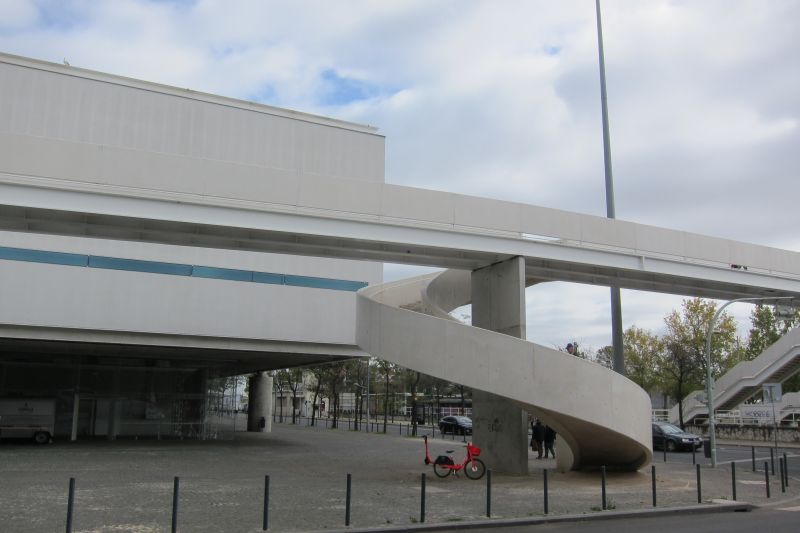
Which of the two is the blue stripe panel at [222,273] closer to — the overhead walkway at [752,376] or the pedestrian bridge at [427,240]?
the pedestrian bridge at [427,240]

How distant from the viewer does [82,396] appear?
3422cm

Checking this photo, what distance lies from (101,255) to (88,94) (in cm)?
770

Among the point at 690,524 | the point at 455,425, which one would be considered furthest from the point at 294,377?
the point at 690,524

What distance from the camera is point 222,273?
106ft

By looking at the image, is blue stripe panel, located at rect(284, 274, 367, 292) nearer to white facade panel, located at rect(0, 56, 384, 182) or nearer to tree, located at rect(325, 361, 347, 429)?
white facade panel, located at rect(0, 56, 384, 182)

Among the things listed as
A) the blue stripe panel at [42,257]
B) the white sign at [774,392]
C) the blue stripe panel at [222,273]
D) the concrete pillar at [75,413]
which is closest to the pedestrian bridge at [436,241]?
the white sign at [774,392]

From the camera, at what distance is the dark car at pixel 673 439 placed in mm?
33125

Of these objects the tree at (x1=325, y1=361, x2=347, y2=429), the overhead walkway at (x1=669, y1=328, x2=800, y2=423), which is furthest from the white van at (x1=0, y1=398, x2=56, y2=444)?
the overhead walkway at (x1=669, y1=328, x2=800, y2=423)

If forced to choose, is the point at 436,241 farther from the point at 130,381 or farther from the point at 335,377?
the point at 335,377

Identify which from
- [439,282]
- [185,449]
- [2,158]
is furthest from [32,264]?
[439,282]

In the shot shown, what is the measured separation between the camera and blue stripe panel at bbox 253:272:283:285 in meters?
33.0

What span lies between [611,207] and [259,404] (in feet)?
108

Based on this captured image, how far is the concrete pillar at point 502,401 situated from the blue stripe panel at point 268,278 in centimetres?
1465

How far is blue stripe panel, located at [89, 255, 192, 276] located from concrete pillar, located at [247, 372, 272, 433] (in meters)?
17.8
